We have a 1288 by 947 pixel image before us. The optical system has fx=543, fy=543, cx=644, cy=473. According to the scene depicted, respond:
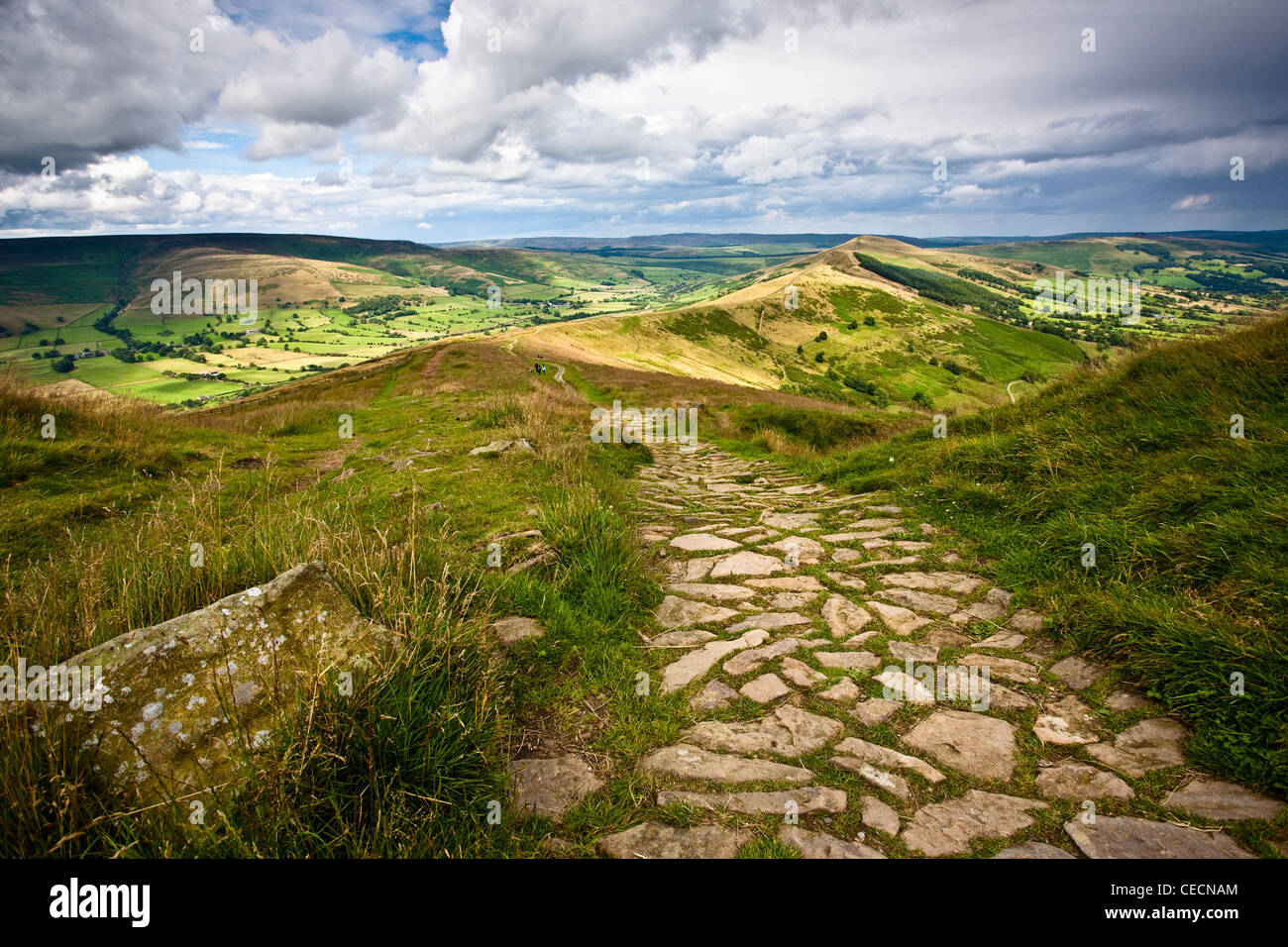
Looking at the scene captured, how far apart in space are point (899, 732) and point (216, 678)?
3.95 meters

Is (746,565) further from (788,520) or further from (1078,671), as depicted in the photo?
(1078,671)

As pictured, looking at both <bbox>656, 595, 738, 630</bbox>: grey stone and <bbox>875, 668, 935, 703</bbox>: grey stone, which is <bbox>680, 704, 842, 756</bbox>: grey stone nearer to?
<bbox>875, 668, 935, 703</bbox>: grey stone

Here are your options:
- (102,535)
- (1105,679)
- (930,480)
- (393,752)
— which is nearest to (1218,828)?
(1105,679)

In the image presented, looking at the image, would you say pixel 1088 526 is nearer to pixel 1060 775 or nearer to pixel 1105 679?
pixel 1105 679

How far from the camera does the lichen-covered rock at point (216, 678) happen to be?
8.09ft

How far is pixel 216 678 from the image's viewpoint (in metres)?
2.76

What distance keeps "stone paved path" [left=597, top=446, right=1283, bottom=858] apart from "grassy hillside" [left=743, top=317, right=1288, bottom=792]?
27cm

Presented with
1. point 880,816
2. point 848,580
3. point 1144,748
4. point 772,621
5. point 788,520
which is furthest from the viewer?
point 788,520

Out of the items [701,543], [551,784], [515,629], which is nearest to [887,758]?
[551,784]

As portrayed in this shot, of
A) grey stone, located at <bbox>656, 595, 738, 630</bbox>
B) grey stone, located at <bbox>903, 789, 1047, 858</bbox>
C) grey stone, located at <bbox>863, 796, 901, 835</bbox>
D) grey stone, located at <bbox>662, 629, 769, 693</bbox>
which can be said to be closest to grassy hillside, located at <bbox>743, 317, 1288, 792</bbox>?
grey stone, located at <bbox>903, 789, 1047, 858</bbox>

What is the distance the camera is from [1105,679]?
11.9 ft

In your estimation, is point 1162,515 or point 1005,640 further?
point 1162,515

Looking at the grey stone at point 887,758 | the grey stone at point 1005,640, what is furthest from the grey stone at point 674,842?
the grey stone at point 1005,640

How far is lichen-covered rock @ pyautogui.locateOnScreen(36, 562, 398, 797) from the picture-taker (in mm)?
2465
